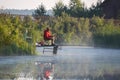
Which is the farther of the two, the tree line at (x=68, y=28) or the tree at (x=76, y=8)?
the tree at (x=76, y=8)

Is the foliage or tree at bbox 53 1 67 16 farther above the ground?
tree at bbox 53 1 67 16

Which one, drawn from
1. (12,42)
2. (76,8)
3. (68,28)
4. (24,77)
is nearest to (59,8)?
(76,8)

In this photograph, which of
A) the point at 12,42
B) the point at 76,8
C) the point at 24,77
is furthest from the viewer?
the point at 76,8

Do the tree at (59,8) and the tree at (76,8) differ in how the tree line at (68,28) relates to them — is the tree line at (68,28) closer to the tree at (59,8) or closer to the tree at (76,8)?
the tree at (76,8)

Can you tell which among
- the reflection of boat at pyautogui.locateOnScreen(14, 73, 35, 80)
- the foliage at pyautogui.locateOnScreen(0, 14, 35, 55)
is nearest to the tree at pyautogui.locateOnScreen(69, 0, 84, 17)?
the foliage at pyautogui.locateOnScreen(0, 14, 35, 55)

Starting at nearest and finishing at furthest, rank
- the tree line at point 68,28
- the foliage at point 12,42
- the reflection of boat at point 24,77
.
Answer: the reflection of boat at point 24,77 < the foliage at point 12,42 < the tree line at point 68,28

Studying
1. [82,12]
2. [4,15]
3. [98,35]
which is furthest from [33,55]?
[82,12]

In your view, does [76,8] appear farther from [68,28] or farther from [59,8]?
[68,28]

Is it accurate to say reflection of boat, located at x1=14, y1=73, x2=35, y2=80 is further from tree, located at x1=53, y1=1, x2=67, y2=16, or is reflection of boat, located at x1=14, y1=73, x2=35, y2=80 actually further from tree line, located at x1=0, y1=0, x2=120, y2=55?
tree, located at x1=53, y1=1, x2=67, y2=16

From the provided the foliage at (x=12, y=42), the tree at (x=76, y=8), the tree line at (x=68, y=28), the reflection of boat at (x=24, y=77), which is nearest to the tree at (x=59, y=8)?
the tree at (x=76, y=8)

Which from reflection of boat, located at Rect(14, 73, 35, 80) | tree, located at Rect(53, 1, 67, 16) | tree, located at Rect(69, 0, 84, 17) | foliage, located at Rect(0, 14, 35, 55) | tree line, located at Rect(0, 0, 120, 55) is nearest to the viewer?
reflection of boat, located at Rect(14, 73, 35, 80)

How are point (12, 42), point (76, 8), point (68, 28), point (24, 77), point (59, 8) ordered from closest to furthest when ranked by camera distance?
point (24, 77) → point (12, 42) → point (68, 28) → point (76, 8) → point (59, 8)

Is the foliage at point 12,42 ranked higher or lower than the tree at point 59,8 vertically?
lower

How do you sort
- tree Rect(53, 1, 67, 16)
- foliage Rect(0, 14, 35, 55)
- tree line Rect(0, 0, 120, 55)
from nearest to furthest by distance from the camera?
foliage Rect(0, 14, 35, 55) < tree line Rect(0, 0, 120, 55) < tree Rect(53, 1, 67, 16)
